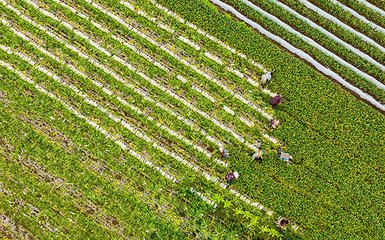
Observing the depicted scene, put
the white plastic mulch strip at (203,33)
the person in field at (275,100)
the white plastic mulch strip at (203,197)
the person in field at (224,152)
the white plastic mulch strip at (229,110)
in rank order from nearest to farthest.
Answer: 1. the white plastic mulch strip at (203,197)
2. the person in field at (224,152)
3. the person in field at (275,100)
4. the white plastic mulch strip at (229,110)
5. the white plastic mulch strip at (203,33)

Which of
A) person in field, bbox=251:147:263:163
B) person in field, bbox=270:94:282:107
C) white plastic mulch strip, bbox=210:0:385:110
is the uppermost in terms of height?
white plastic mulch strip, bbox=210:0:385:110

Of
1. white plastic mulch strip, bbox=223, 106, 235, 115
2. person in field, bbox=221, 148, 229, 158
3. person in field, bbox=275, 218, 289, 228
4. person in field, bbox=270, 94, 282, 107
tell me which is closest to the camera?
person in field, bbox=275, 218, 289, 228

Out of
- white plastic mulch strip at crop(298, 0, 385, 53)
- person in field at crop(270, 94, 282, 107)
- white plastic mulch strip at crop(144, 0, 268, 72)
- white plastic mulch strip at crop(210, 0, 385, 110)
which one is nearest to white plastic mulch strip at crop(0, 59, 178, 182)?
person in field at crop(270, 94, 282, 107)

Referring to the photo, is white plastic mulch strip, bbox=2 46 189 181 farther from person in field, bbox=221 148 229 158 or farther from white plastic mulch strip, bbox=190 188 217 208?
person in field, bbox=221 148 229 158

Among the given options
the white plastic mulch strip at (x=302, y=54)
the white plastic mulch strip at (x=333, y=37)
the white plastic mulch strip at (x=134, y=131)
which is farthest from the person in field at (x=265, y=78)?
the white plastic mulch strip at (x=134, y=131)

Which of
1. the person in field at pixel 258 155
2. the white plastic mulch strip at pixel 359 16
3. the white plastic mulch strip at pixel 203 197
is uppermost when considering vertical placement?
the white plastic mulch strip at pixel 359 16

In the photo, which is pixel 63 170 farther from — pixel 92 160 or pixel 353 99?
pixel 353 99

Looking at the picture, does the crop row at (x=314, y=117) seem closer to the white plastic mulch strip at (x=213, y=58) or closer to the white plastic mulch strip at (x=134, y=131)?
the white plastic mulch strip at (x=213, y=58)

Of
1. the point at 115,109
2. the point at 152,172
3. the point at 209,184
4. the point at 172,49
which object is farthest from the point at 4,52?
the point at 209,184
